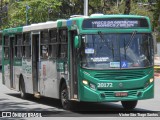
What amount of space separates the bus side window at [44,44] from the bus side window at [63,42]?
1371 millimetres

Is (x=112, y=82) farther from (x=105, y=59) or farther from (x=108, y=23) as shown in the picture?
(x=108, y=23)

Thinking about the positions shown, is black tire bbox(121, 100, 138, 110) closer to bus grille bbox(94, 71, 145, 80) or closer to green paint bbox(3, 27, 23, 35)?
bus grille bbox(94, 71, 145, 80)

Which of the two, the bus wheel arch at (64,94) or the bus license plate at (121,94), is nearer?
the bus license plate at (121,94)

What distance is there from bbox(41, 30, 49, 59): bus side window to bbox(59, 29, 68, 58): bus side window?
1.37 m

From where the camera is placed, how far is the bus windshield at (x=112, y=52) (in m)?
14.2

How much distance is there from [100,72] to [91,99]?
791mm

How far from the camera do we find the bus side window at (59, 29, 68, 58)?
15562 millimetres

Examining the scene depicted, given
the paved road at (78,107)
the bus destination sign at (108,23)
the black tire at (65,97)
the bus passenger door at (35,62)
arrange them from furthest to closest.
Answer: the bus passenger door at (35,62), the black tire at (65,97), the paved road at (78,107), the bus destination sign at (108,23)

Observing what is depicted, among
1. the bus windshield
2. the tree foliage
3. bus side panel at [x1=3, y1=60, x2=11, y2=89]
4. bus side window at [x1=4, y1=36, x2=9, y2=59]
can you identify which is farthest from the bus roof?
the tree foliage

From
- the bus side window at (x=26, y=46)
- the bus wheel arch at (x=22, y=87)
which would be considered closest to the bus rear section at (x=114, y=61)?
the bus side window at (x=26, y=46)

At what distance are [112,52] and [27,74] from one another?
628 cm

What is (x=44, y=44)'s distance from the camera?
17641 millimetres

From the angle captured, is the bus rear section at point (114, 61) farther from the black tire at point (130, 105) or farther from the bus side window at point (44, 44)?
the bus side window at point (44, 44)

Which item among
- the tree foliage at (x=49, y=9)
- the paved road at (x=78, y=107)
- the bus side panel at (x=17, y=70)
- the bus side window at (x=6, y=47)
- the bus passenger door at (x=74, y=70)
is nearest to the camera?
the bus passenger door at (x=74, y=70)
